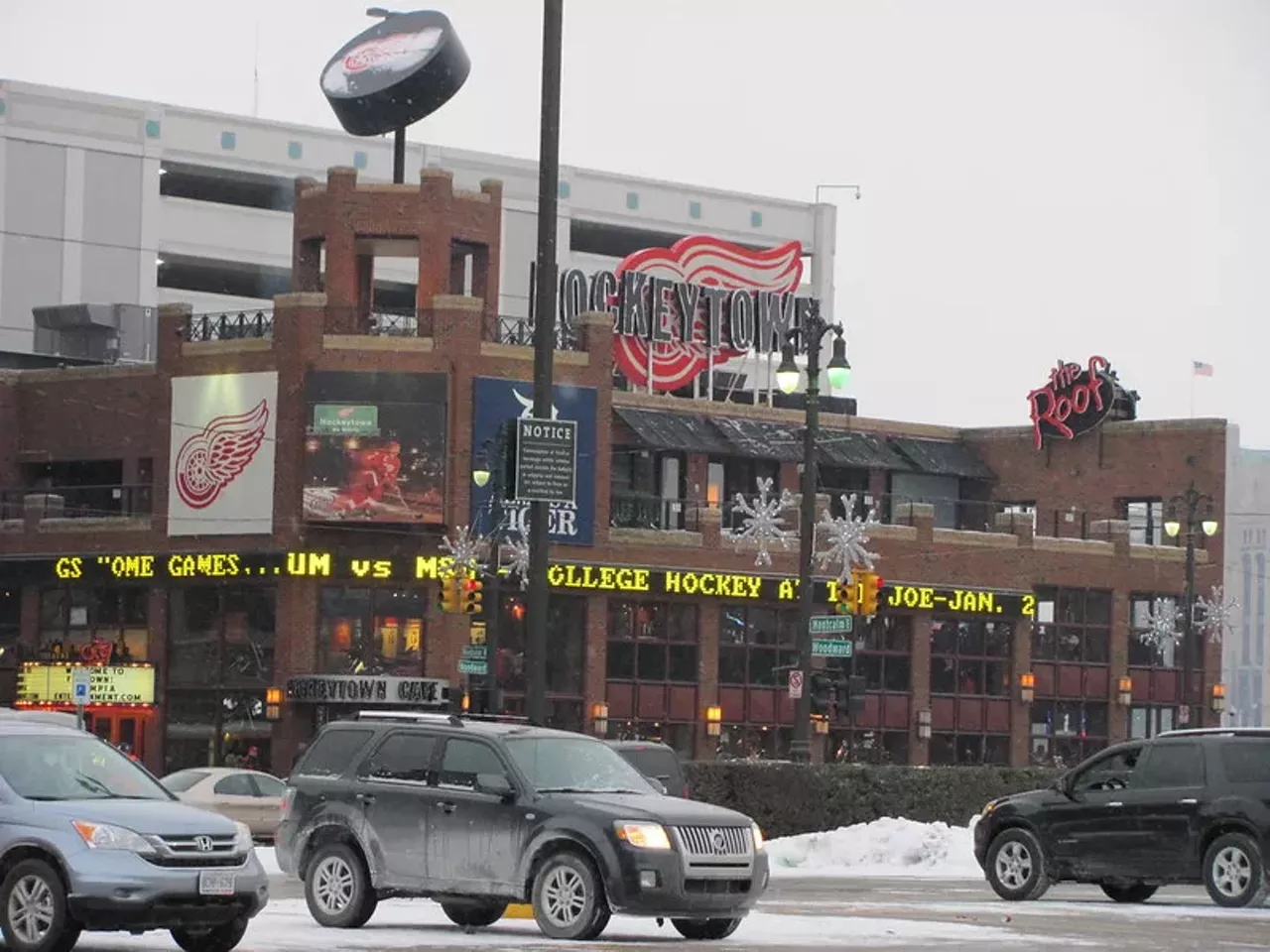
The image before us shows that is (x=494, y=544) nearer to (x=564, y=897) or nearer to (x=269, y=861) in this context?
(x=269, y=861)

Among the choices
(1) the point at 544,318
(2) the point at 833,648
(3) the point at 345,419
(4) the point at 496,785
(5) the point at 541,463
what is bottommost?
(4) the point at 496,785

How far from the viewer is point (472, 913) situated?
2412cm

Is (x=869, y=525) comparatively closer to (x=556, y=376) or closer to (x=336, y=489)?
(x=556, y=376)

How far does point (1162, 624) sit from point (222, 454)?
2894cm

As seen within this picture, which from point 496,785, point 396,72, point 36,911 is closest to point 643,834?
point 496,785

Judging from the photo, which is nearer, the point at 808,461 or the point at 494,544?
the point at 808,461

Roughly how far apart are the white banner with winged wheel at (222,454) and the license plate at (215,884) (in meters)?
46.0

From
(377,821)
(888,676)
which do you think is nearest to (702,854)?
(377,821)

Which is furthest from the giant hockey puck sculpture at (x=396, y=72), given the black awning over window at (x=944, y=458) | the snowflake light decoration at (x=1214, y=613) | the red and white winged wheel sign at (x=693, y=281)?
the snowflake light decoration at (x=1214, y=613)

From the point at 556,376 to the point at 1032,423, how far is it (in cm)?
2347

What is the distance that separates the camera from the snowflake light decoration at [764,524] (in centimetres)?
6494

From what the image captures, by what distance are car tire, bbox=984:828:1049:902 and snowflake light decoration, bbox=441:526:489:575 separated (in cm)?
2616

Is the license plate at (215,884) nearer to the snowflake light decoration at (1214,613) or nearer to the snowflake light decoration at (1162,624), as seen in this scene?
the snowflake light decoration at (1214,613)

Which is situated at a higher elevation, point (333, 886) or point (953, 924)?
point (333, 886)
